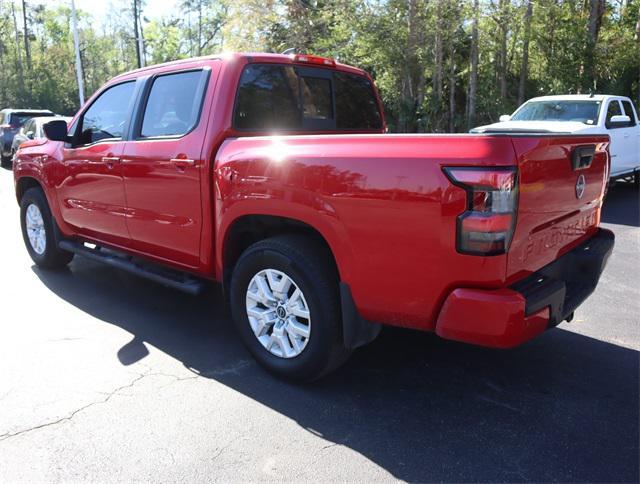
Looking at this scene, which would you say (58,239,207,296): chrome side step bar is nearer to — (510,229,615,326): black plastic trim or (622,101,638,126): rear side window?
(510,229,615,326): black plastic trim

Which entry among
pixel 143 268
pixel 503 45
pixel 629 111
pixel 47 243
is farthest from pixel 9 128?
pixel 629 111

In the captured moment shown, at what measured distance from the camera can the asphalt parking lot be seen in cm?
264

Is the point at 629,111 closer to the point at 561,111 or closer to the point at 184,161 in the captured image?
the point at 561,111

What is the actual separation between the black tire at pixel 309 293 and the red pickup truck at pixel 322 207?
0.01 meters

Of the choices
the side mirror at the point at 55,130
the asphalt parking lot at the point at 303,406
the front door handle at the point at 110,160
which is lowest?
the asphalt parking lot at the point at 303,406

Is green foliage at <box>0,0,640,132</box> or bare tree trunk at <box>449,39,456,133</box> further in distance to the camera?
bare tree trunk at <box>449,39,456,133</box>

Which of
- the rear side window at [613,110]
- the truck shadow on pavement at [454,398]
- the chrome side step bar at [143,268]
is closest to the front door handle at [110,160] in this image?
the chrome side step bar at [143,268]

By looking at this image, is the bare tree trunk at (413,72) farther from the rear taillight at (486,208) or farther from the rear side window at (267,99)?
the rear taillight at (486,208)

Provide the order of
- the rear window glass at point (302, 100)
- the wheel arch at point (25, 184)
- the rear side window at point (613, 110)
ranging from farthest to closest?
the rear side window at point (613, 110)
the wheel arch at point (25, 184)
the rear window glass at point (302, 100)

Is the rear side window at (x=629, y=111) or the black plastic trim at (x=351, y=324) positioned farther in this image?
the rear side window at (x=629, y=111)

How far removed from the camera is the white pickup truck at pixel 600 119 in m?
9.70

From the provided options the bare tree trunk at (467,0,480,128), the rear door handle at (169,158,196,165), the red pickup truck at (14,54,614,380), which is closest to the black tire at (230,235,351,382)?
the red pickup truck at (14,54,614,380)

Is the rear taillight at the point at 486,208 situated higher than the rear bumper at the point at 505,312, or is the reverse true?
the rear taillight at the point at 486,208

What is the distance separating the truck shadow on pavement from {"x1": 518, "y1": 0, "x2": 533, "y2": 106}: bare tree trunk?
13.8 meters
